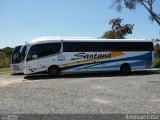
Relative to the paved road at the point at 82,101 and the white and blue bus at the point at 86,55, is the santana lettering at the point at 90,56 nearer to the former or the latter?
the white and blue bus at the point at 86,55

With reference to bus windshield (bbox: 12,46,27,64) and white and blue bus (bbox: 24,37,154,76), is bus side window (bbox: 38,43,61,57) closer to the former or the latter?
white and blue bus (bbox: 24,37,154,76)

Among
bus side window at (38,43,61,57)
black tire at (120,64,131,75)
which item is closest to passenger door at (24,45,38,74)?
bus side window at (38,43,61,57)

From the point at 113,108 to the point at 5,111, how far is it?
3.41m

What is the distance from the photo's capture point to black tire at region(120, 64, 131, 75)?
28.8 m

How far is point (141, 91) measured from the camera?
16312mm

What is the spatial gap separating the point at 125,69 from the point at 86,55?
359 centimetres

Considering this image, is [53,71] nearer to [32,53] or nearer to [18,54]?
[32,53]

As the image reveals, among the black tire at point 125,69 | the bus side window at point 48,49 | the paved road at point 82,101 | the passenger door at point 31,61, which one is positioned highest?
the bus side window at point 48,49

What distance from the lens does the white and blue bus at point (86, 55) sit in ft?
85.3

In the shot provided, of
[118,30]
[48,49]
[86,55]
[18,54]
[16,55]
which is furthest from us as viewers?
[118,30]

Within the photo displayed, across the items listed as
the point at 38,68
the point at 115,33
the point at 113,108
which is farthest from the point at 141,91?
the point at 115,33

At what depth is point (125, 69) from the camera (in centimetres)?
2894

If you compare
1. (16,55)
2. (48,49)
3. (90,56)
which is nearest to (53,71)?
(48,49)

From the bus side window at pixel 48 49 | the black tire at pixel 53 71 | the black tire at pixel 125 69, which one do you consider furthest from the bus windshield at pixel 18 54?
the black tire at pixel 125 69
